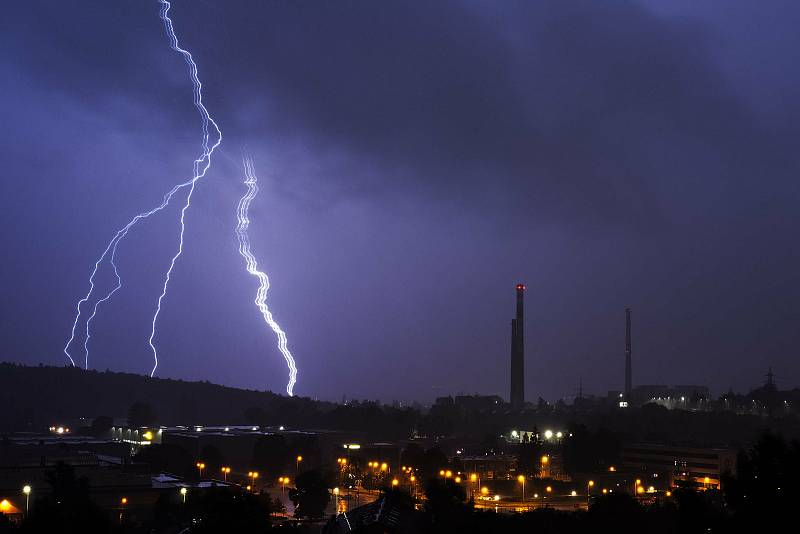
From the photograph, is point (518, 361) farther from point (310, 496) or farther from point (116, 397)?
point (310, 496)

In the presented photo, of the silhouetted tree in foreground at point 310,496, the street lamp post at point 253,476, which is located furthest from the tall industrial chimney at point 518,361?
the silhouetted tree in foreground at point 310,496

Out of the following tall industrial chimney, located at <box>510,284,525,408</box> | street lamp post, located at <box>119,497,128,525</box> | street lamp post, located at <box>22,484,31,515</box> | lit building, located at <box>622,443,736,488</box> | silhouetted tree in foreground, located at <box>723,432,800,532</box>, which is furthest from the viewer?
tall industrial chimney, located at <box>510,284,525,408</box>

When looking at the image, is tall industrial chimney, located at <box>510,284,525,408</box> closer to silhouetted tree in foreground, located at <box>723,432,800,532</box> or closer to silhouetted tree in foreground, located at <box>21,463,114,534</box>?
silhouetted tree in foreground, located at <box>21,463,114,534</box>

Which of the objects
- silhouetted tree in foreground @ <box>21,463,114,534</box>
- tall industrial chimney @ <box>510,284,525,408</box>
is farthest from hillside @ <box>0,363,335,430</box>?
silhouetted tree in foreground @ <box>21,463,114,534</box>

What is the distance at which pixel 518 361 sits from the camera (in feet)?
267

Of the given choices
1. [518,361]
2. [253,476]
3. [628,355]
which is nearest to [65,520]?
[253,476]

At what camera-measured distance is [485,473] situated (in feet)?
127

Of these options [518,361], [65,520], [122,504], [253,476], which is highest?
[518,361]

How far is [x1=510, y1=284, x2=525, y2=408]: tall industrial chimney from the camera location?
81350 millimetres

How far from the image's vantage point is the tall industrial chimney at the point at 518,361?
267ft

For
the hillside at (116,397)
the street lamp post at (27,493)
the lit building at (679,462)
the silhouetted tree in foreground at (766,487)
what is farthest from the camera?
the hillside at (116,397)

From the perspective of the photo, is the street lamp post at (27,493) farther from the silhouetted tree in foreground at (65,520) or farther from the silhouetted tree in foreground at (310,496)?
the silhouetted tree in foreground at (310,496)

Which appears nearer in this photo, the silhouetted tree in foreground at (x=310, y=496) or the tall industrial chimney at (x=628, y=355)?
the silhouetted tree in foreground at (x=310, y=496)

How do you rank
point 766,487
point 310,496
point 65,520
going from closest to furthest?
point 766,487 → point 65,520 → point 310,496
